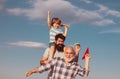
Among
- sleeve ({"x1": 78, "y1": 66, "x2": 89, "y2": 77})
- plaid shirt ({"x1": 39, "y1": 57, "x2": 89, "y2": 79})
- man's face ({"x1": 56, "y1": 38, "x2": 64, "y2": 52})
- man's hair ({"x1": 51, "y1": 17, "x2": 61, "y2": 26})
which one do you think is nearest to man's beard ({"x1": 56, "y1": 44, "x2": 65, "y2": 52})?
man's face ({"x1": 56, "y1": 38, "x2": 64, "y2": 52})

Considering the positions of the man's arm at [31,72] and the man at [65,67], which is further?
the man at [65,67]

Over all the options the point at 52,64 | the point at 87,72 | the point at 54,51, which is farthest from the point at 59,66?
the point at 54,51

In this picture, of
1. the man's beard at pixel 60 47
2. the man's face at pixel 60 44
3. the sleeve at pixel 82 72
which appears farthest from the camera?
the man's beard at pixel 60 47

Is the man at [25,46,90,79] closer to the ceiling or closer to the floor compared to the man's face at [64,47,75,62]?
closer to the floor

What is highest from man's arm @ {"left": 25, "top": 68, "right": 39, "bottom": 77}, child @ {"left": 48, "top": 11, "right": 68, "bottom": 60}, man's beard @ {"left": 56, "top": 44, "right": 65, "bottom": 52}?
child @ {"left": 48, "top": 11, "right": 68, "bottom": 60}

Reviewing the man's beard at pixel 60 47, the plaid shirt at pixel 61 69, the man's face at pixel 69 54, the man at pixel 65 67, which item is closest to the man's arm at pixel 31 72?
the man at pixel 65 67

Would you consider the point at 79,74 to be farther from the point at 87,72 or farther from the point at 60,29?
the point at 60,29

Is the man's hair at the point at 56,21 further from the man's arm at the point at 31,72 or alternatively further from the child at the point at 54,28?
the man's arm at the point at 31,72

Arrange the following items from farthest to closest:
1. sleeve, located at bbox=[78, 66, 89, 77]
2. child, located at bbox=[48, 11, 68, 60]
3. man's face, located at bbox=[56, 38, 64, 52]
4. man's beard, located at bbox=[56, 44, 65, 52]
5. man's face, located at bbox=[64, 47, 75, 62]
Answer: child, located at bbox=[48, 11, 68, 60] < man's beard, located at bbox=[56, 44, 65, 52] < man's face, located at bbox=[56, 38, 64, 52] < sleeve, located at bbox=[78, 66, 89, 77] < man's face, located at bbox=[64, 47, 75, 62]

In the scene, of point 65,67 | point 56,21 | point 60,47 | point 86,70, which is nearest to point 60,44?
point 60,47

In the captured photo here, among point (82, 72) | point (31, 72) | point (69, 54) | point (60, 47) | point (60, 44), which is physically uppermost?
point (60, 44)

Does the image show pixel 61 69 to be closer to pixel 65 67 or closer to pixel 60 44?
pixel 65 67

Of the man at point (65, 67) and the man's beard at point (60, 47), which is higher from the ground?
the man's beard at point (60, 47)

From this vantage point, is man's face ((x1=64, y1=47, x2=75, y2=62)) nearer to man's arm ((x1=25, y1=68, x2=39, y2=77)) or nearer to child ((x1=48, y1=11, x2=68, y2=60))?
man's arm ((x1=25, y1=68, x2=39, y2=77))
